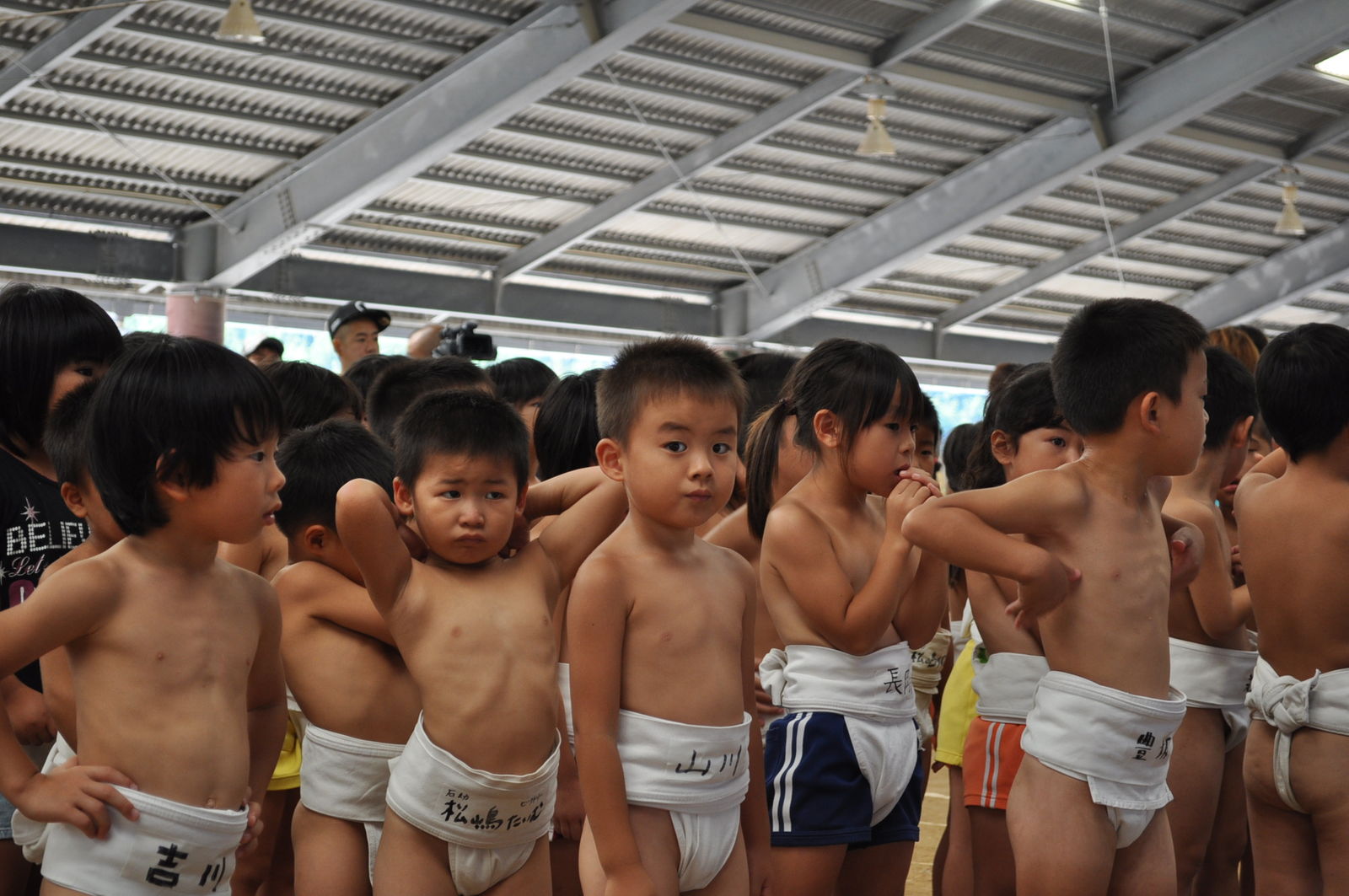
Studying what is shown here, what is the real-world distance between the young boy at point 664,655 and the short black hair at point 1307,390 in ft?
4.13

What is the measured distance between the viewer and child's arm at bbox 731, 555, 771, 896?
248 cm

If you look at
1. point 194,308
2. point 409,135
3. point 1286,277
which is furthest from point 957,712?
point 1286,277

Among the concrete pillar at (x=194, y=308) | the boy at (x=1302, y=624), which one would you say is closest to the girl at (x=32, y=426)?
the boy at (x=1302, y=624)

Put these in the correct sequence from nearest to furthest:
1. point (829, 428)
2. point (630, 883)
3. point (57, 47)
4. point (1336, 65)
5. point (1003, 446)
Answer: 1. point (630, 883)
2. point (829, 428)
3. point (1003, 446)
4. point (57, 47)
5. point (1336, 65)

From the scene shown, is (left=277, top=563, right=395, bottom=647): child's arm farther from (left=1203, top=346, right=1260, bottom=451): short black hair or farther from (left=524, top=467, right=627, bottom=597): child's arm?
(left=1203, top=346, right=1260, bottom=451): short black hair

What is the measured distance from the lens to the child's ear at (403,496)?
2.36 metres

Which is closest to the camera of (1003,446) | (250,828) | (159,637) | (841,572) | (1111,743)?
(159,637)

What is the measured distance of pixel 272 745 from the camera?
2256 mm

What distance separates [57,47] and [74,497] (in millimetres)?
5739

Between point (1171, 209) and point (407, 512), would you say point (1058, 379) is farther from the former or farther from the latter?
point (1171, 209)

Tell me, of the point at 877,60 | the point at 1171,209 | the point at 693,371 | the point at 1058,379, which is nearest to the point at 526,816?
the point at 693,371

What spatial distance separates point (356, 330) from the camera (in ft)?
17.8

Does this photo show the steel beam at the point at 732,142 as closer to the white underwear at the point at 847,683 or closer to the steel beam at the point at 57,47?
the steel beam at the point at 57,47

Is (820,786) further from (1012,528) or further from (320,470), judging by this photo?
(320,470)
